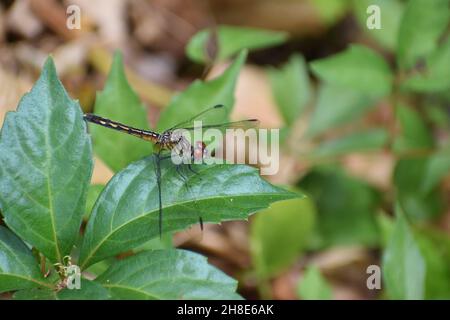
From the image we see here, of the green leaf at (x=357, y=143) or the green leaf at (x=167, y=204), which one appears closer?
the green leaf at (x=167, y=204)

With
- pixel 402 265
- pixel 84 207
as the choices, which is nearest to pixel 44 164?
pixel 84 207

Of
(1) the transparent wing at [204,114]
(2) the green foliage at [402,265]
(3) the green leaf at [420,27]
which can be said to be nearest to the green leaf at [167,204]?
(1) the transparent wing at [204,114]

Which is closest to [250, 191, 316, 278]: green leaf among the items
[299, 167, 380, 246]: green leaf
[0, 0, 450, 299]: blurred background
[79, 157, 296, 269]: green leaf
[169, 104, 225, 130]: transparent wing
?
[0, 0, 450, 299]: blurred background

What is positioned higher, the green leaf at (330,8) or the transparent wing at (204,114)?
the green leaf at (330,8)

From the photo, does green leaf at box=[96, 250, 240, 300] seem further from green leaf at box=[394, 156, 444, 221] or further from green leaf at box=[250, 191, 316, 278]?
green leaf at box=[394, 156, 444, 221]

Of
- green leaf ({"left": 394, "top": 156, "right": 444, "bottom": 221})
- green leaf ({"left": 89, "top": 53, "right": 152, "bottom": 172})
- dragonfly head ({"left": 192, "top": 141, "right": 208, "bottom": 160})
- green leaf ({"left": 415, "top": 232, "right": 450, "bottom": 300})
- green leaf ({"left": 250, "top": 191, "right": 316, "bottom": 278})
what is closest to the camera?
dragonfly head ({"left": 192, "top": 141, "right": 208, "bottom": 160})

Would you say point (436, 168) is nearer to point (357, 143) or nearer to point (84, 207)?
point (357, 143)

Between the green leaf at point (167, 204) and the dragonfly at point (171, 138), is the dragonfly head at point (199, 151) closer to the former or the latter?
the dragonfly at point (171, 138)

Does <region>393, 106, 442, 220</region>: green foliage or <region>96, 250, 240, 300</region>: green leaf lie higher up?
<region>393, 106, 442, 220</region>: green foliage
